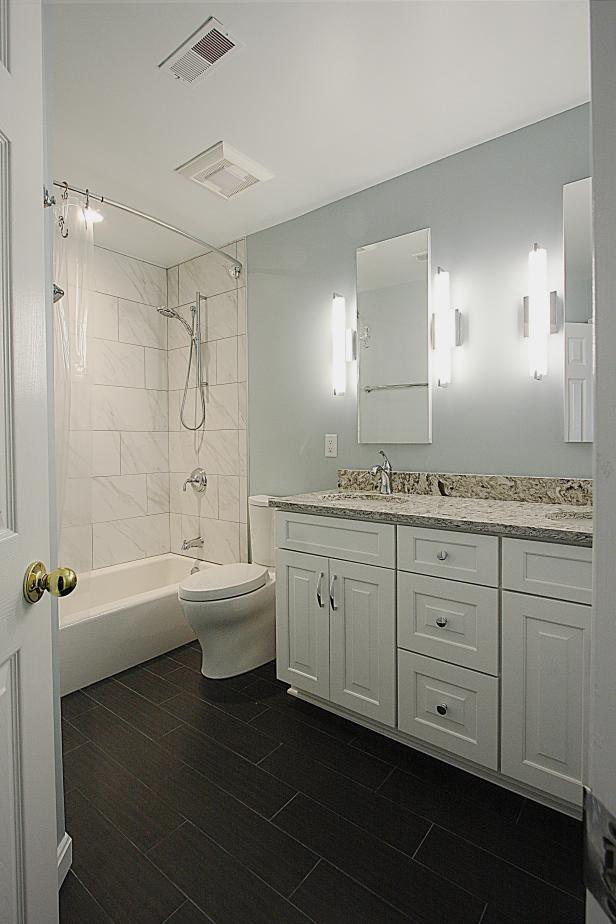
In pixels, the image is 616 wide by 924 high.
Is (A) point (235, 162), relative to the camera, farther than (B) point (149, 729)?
Yes

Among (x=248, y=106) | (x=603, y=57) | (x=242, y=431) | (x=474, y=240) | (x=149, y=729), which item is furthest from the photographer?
(x=242, y=431)

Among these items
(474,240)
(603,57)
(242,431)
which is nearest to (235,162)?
(474,240)

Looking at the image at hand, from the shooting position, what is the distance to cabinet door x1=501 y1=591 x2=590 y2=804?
1.49 metres

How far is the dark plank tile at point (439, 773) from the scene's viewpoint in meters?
1.65

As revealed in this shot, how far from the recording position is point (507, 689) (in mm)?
1623

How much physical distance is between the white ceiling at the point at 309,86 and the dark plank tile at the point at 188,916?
7.66 feet

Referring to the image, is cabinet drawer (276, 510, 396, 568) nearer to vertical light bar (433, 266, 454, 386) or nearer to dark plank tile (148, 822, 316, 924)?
vertical light bar (433, 266, 454, 386)

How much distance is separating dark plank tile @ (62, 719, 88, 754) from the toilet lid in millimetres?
657

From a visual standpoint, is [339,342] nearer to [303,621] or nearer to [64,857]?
[303,621]

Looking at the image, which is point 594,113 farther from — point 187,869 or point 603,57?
point 187,869

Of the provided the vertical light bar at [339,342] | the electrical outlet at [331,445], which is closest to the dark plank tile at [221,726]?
the electrical outlet at [331,445]

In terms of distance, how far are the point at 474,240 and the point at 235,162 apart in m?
1.10

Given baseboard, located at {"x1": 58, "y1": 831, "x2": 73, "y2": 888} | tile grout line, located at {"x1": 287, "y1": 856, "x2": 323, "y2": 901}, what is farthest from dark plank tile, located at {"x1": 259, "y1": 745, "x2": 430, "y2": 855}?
baseboard, located at {"x1": 58, "y1": 831, "x2": 73, "y2": 888}

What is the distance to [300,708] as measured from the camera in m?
2.24
